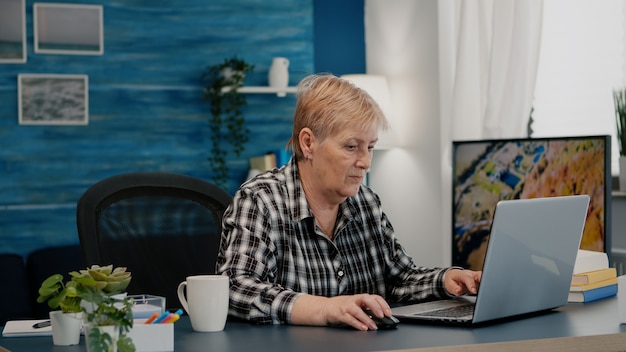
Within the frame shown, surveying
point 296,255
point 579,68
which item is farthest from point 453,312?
point 579,68

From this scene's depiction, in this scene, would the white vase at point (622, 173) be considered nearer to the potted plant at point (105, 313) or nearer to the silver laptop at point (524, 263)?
the silver laptop at point (524, 263)

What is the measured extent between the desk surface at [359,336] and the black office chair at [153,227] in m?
0.46

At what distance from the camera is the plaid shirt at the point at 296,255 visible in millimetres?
2055

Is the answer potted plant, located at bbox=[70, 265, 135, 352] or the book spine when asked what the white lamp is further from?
potted plant, located at bbox=[70, 265, 135, 352]

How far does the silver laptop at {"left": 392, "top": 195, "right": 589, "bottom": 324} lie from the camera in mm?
1850

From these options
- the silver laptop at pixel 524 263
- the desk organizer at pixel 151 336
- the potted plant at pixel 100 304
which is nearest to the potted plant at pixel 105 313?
A: the potted plant at pixel 100 304

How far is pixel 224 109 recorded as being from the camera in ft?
15.7

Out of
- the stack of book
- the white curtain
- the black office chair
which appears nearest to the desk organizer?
the black office chair

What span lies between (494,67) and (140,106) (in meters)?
1.76

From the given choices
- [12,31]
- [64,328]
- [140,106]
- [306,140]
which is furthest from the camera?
[140,106]

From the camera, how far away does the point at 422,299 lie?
2.32 metres

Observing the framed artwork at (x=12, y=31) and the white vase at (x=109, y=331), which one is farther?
the framed artwork at (x=12, y=31)

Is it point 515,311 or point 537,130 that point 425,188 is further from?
point 515,311

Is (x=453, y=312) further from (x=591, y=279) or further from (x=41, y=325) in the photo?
(x=41, y=325)
